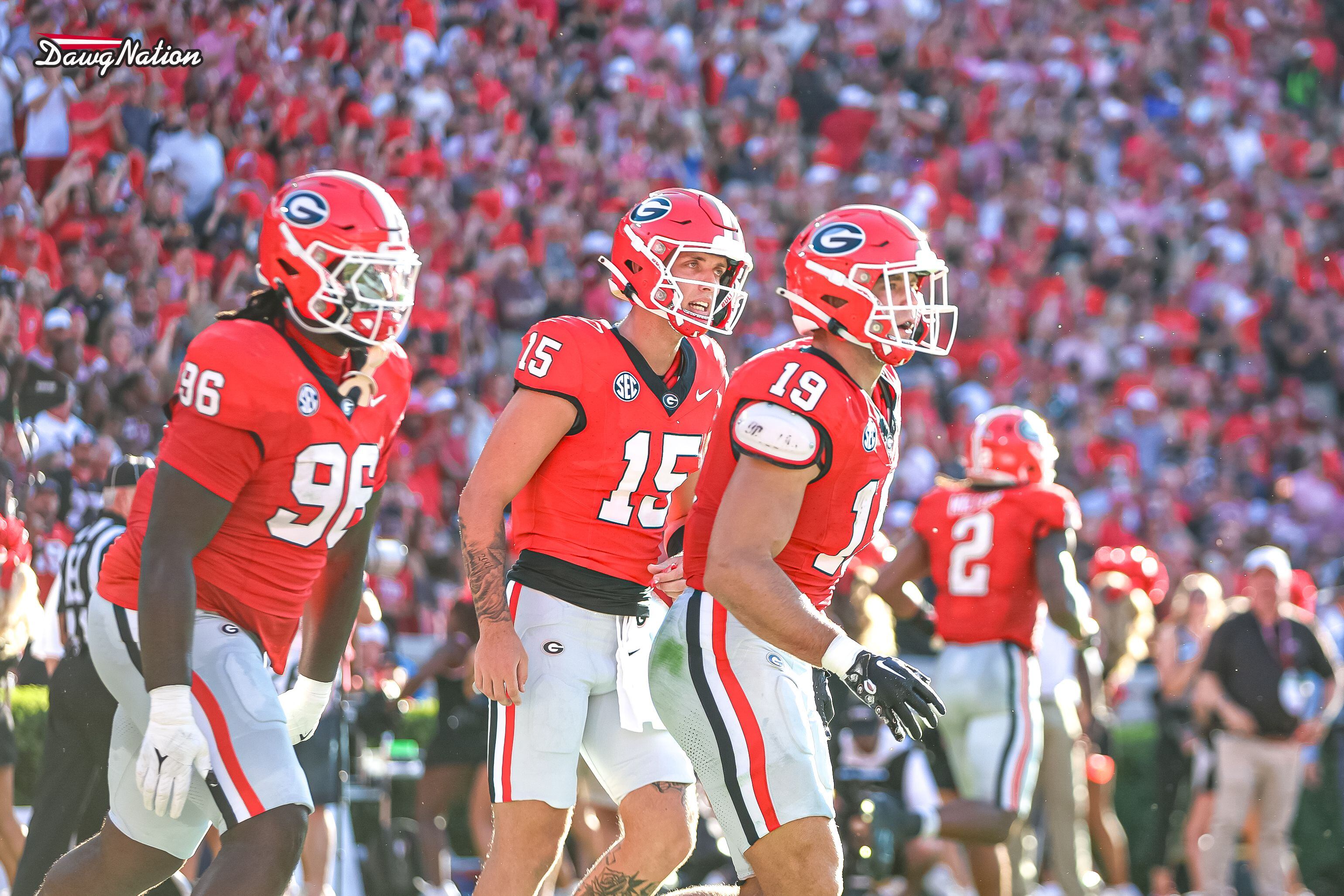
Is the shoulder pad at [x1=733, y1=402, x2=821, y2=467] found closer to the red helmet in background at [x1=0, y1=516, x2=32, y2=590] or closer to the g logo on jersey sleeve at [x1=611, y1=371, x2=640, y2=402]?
the g logo on jersey sleeve at [x1=611, y1=371, x2=640, y2=402]

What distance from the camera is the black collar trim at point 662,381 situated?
4156mm

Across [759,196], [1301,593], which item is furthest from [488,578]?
[759,196]

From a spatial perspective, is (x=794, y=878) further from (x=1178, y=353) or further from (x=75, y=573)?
(x=1178, y=353)

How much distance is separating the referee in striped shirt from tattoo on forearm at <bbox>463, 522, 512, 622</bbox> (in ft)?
6.23

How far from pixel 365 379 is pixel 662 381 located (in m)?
0.79

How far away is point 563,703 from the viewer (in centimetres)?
395

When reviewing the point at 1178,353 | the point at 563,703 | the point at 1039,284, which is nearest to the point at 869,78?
the point at 1039,284

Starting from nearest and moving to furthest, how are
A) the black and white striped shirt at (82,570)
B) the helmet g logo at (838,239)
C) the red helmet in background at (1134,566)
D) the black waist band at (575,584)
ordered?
the helmet g logo at (838,239) → the black waist band at (575,584) → the black and white striped shirt at (82,570) → the red helmet in background at (1134,566)

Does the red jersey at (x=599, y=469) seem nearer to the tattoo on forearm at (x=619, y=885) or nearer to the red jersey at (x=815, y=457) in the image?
the red jersey at (x=815, y=457)

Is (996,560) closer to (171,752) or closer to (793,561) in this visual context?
(793,561)

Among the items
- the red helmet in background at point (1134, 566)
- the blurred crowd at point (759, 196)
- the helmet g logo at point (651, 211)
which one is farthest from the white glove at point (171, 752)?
the red helmet in background at point (1134, 566)

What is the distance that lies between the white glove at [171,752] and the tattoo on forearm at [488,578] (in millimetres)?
751

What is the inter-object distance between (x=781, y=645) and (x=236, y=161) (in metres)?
9.67

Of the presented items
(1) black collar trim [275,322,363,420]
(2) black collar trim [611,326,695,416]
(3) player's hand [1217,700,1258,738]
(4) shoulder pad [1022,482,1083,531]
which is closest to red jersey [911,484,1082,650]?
(4) shoulder pad [1022,482,1083,531]
